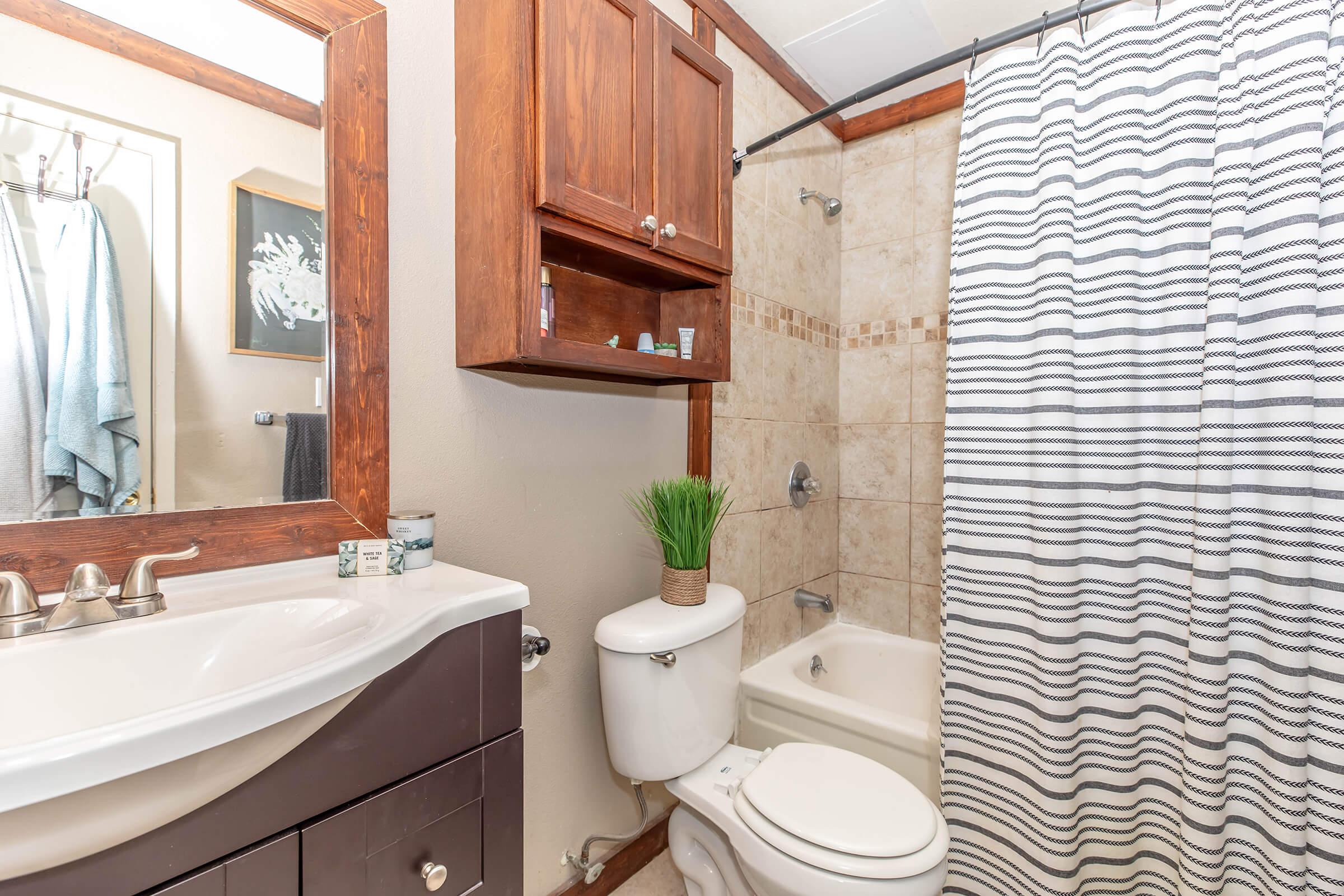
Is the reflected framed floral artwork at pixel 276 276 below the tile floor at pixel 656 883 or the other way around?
the other way around

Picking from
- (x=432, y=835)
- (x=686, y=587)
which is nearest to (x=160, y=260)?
(x=432, y=835)

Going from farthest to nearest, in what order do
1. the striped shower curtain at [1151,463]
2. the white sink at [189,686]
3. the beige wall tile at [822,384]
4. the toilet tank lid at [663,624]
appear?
the beige wall tile at [822,384] → the toilet tank lid at [663,624] → the striped shower curtain at [1151,463] → the white sink at [189,686]

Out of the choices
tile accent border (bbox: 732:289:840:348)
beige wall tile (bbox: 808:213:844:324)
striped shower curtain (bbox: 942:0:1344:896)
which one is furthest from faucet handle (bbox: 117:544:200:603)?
beige wall tile (bbox: 808:213:844:324)

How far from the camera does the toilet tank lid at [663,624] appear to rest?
1.27 m

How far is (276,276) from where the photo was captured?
0.98 metres

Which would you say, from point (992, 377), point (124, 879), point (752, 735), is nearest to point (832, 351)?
point (992, 377)

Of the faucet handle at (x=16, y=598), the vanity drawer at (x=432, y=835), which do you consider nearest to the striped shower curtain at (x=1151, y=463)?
the vanity drawer at (x=432, y=835)

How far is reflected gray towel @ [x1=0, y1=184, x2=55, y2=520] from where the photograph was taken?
768 millimetres

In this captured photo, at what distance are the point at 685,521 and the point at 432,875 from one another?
0.83 meters

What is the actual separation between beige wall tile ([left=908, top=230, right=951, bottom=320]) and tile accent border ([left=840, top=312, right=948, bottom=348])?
3 centimetres

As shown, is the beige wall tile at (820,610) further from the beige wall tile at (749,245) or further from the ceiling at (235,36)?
the ceiling at (235,36)

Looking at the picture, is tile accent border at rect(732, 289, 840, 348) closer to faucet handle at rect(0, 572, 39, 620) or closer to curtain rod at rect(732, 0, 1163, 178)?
curtain rod at rect(732, 0, 1163, 178)

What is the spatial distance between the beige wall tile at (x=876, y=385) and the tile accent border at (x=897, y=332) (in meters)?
0.02

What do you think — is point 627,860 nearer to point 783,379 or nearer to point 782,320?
point 783,379
